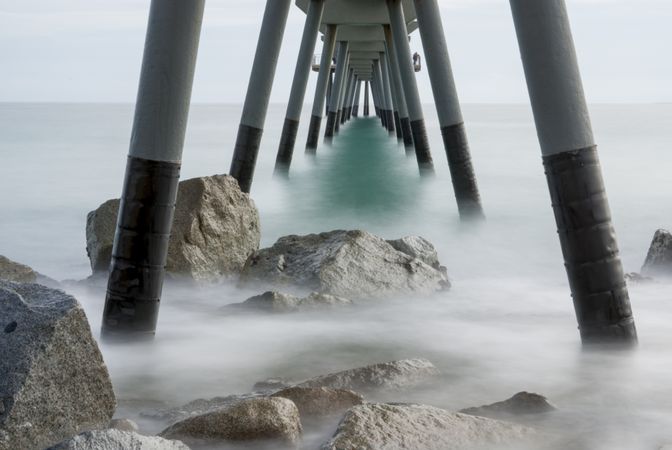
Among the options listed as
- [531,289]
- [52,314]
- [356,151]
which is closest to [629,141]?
[356,151]

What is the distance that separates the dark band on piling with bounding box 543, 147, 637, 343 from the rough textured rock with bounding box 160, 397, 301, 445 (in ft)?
6.82

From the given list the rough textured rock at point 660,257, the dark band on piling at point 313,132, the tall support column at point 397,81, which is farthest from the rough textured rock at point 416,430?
the dark band on piling at point 313,132

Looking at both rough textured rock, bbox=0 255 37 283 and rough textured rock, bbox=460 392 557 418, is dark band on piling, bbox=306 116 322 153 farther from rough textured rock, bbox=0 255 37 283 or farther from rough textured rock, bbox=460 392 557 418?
rough textured rock, bbox=460 392 557 418

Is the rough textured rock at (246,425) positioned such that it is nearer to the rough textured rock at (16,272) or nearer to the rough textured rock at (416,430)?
the rough textured rock at (416,430)

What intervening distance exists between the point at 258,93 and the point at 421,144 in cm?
780

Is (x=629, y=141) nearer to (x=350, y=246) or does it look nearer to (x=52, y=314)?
(x=350, y=246)

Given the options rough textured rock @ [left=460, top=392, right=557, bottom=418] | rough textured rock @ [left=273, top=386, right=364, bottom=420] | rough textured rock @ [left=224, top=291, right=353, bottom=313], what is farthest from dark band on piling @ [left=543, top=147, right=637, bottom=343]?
rough textured rock @ [left=224, top=291, right=353, bottom=313]

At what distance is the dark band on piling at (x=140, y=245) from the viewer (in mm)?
5023

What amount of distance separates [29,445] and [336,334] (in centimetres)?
272

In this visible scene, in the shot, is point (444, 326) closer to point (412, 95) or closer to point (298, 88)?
point (298, 88)

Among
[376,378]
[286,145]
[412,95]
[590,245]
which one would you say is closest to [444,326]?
[590,245]

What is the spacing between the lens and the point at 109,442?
8.46 ft

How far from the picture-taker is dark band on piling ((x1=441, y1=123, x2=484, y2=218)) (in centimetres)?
1166

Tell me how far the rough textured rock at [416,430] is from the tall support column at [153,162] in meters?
2.20
